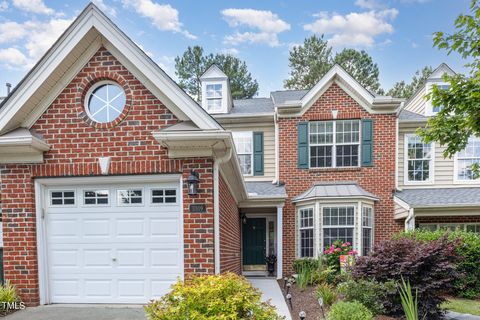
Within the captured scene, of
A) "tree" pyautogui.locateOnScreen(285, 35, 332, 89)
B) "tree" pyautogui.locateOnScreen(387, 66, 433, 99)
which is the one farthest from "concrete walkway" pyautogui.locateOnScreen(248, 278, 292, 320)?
"tree" pyautogui.locateOnScreen(387, 66, 433, 99)

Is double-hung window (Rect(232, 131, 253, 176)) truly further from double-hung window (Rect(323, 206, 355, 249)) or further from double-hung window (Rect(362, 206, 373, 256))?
double-hung window (Rect(362, 206, 373, 256))

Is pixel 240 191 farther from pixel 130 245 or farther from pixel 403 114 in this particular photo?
pixel 403 114

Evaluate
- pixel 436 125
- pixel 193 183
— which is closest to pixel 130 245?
pixel 193 183

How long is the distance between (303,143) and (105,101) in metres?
7.25

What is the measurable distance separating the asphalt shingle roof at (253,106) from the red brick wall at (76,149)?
7041 millimetres

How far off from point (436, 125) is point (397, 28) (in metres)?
15.7

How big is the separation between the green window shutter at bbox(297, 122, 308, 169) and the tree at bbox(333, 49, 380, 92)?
735 inches

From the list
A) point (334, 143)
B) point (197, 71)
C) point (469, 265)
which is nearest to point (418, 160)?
point (334, 143)

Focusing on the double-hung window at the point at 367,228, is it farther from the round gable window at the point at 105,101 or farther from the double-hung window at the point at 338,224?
the round gable window at the point at 105,101

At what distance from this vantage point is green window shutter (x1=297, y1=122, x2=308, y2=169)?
413 inches

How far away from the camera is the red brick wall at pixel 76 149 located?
4.88 m

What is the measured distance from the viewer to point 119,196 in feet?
16.7

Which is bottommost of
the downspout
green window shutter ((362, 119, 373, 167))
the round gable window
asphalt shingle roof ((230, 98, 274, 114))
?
the downspout

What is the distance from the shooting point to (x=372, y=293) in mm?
4926
